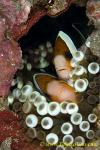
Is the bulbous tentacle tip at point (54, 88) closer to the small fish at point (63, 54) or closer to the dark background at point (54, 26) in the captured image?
the small fish at point (63, 54)

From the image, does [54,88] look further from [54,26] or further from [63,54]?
[54,26]

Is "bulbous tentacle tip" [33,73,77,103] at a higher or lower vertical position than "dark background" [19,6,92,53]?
lower

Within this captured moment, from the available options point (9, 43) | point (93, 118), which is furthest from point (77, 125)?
point (9, 43)

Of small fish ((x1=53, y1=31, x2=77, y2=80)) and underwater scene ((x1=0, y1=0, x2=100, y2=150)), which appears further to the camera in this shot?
small fish ((x1=53, y1=31, x2=77, y2=80))

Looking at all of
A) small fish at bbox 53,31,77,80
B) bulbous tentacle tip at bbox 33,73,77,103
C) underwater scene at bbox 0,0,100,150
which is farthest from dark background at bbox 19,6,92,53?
bulbous tentacle tip at bbox 33,73,77,103

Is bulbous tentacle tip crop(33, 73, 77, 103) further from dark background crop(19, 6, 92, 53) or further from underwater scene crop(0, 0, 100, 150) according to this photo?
dark background crop(19, 6, 92, 53)

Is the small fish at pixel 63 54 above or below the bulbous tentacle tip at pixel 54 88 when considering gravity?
above

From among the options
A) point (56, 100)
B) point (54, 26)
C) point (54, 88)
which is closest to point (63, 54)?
point (54, 88)

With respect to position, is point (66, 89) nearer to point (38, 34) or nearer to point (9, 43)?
point (9, 43)

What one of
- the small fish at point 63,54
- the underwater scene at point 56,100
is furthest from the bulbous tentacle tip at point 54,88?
the small fish at point 63,54
